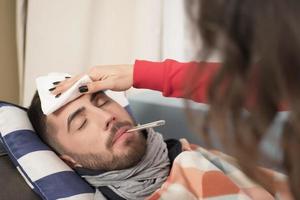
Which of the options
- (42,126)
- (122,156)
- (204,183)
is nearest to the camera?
(204,183)

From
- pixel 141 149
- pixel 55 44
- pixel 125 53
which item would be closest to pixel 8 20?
pixel 55 44

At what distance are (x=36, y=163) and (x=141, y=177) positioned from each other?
0.29 meters

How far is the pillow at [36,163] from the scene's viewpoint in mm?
1137

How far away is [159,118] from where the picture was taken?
152 centimetres

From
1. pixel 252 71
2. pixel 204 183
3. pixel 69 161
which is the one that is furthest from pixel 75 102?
pixel 252 71

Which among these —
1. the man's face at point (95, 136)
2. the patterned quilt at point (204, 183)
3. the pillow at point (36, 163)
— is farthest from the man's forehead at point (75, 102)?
the patterned quilt at point (204, 183)

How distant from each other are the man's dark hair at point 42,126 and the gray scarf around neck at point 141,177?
149mm

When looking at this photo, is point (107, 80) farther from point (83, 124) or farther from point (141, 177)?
point (141, 177)

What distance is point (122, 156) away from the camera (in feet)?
3.99

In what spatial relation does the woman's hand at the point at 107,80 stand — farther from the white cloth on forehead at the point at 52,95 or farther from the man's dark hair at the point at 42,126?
the man's dark hair at the point at 42,126

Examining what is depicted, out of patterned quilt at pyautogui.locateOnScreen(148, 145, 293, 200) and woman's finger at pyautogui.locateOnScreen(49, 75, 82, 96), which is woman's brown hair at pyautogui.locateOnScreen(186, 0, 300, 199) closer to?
patterned quilt at pyautogui.locateOnScreen(148, 145, 293, 200)

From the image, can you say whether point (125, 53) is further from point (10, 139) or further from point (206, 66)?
point (206, 66)

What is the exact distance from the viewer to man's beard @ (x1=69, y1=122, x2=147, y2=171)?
1218 millimetres

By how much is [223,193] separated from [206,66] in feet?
2.13
